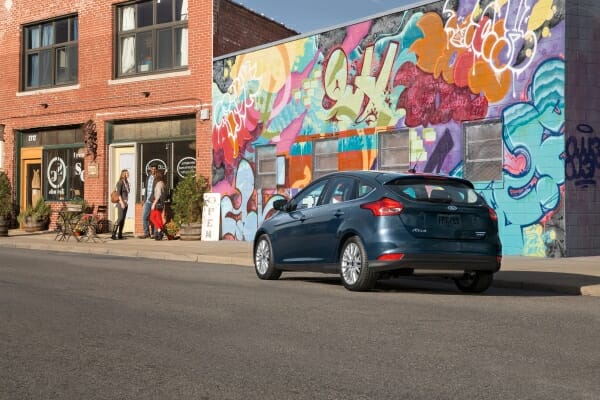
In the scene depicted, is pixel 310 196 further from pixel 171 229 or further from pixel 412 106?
pixel 171 229

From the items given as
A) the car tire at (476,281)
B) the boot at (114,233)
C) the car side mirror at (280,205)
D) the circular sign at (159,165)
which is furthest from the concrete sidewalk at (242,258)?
the car side mirror at (280,205)

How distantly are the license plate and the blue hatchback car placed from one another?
1cm

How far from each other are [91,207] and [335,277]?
15408mm

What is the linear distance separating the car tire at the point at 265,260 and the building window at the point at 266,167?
365 inches

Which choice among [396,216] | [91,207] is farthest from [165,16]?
[396,216]

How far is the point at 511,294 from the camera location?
10453mm

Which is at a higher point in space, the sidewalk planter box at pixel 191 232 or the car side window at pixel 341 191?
the car side window at pixel 341 191

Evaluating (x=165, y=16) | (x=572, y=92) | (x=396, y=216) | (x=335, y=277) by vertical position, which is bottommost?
(x=335, y=277)

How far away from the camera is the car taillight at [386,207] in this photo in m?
9.93

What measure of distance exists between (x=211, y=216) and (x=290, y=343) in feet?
55.8

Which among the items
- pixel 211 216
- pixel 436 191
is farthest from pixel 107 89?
pixel 436 191

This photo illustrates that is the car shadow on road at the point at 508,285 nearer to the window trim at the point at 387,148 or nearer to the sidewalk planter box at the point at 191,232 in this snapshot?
the window trim at the point at 387,148

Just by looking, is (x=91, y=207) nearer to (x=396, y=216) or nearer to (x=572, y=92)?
(x=572, y=92)

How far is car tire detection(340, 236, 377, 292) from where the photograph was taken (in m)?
10.1
